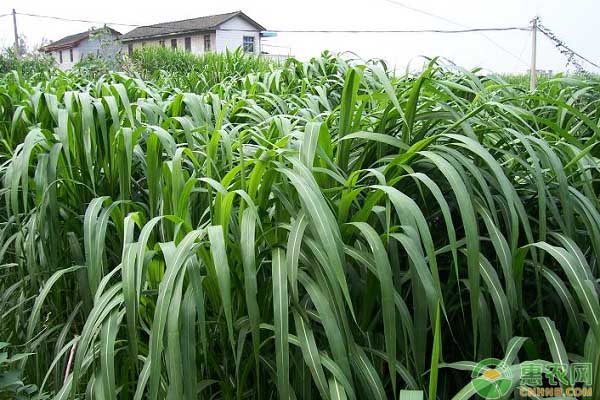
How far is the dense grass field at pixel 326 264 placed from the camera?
84cm

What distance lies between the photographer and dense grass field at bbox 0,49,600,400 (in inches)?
32.9

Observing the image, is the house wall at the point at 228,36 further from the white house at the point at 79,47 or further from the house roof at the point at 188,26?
the white house at the point at 79,47

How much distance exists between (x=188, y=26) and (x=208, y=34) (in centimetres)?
235

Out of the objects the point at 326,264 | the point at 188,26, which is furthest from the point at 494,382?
the point at 188,26

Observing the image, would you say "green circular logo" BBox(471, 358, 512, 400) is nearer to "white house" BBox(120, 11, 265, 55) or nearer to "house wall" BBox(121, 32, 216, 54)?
"white house" BBox(120, 11, 265, 55)

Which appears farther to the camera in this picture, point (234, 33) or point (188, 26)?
point (188, 26)

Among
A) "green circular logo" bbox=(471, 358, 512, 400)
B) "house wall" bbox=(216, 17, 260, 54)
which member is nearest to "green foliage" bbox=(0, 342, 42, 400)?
"green circular logo" bbox=(471, 358, 512, 400)

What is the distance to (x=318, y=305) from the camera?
85cm

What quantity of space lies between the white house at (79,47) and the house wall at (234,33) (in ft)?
20.0

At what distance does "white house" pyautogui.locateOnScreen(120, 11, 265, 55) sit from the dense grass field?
2558cm

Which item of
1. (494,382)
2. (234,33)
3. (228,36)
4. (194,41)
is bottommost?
(494,382)

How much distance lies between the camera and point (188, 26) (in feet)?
95.7

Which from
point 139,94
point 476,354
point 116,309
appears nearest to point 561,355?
point 476,354

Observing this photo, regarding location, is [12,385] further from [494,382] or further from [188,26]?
[188,26]
